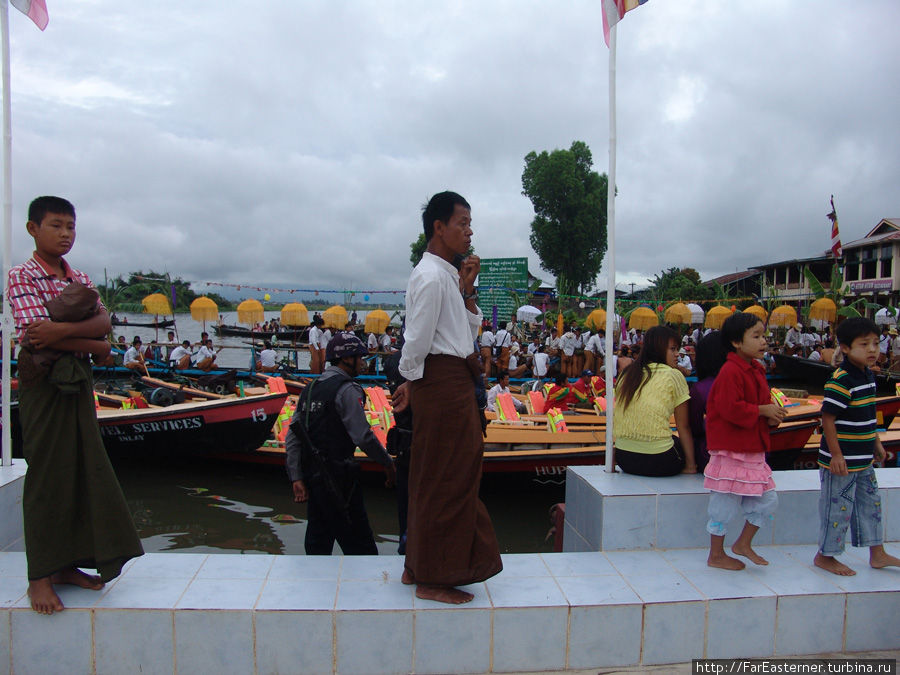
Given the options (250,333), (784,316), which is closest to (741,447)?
(784,316)

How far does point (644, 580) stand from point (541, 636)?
0.64m

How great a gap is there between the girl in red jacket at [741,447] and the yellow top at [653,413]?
1.55ft

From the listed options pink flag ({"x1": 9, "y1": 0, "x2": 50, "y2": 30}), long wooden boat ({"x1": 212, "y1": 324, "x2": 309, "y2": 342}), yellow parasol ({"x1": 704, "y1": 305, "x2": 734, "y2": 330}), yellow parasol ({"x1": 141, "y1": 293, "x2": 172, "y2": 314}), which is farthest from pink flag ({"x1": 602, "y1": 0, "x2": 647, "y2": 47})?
long wooden boat ({"x1": 212, "y1": 324, "x2": 309, "y2": 342})

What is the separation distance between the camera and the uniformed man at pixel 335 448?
11.1ft

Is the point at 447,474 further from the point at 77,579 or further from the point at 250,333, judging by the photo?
the point at 250,333

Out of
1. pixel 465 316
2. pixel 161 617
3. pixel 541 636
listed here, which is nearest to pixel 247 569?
pixel 161 617

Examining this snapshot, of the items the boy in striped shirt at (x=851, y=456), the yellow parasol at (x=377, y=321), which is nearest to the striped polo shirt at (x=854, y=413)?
the boy in striped shirt at (x=851, y=456)

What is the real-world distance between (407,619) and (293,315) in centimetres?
1874

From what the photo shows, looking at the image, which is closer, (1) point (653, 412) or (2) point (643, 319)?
(1) point (653, 412)

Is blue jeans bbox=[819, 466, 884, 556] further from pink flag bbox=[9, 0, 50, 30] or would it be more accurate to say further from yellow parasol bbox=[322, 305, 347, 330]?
yellow parasol bbox=[322, 305, 347, 330]

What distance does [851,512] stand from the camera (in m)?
3.07

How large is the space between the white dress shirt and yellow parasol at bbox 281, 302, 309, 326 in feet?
59.6

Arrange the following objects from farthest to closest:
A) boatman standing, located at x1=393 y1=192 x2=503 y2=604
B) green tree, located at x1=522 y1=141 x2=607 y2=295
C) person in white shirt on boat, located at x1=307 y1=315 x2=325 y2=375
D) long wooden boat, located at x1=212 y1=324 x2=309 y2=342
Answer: long wooden boat, located at x1=212 y1=324 x2=309 y2=342 < green tree, located at x1=522 y1=141 x2=607 y2=295 < person in white shirt on boat, located at x1=307 y1=315 x2=325 y2=375 < boatman standing, located at x1=393 y1=192 x2=503 y2=604

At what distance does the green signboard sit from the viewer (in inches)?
838
